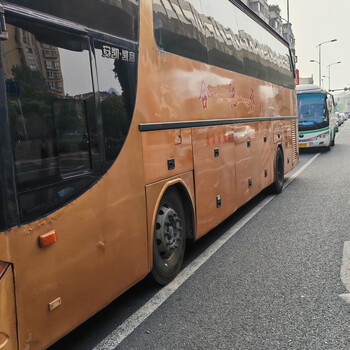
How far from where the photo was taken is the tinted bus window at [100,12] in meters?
2.75

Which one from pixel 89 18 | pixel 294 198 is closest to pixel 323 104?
pixel 294 198

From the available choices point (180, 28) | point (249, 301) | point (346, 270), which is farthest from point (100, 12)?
point (346, 270)

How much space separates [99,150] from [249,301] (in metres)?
1.93

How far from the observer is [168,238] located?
450 centimetres

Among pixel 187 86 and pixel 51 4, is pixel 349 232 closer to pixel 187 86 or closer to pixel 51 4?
pixel 187 86

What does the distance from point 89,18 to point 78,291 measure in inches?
72.5

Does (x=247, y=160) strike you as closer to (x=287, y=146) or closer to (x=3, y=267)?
(x=287, y=146)

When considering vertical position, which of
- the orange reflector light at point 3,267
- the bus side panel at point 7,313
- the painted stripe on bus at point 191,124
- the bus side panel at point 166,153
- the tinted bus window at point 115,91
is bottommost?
the bus side panel at point 7,313

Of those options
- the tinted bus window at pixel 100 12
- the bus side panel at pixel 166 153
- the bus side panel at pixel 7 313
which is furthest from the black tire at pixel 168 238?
the bus side panel at pixel 7 313

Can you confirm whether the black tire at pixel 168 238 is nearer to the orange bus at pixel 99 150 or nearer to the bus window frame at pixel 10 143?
the orange bus at pixel 99 150

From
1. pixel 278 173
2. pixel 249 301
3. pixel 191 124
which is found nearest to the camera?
pixel 249 301

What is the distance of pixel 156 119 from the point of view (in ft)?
13.5

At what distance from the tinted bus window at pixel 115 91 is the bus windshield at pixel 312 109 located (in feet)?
57.7

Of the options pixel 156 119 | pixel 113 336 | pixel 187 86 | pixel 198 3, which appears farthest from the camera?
pixel 198 3
